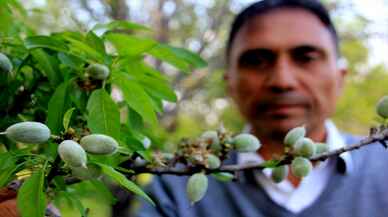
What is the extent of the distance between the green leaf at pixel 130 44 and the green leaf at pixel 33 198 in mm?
137

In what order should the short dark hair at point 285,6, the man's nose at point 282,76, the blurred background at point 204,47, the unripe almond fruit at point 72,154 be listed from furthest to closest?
the blurred background at point 204,47 < the short dark hair at point 285,6 < the man's nose at point 282,76 < the unripe almond fruit at point 72,154

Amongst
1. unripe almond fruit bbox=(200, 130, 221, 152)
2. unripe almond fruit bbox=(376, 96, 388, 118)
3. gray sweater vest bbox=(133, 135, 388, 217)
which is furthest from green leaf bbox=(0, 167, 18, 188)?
gray sweater vest bbox=(133, 135, 388, 217)

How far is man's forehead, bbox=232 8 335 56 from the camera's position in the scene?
1063mm

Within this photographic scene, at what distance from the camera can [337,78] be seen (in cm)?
117

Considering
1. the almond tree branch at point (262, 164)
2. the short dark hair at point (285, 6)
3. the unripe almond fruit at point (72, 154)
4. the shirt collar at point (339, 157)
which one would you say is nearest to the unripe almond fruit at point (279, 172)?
the almond tree branch at point (262, 164)

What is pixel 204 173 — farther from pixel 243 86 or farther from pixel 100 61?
pixel 243 86

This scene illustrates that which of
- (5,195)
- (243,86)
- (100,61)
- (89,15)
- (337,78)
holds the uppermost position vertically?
(89,15)

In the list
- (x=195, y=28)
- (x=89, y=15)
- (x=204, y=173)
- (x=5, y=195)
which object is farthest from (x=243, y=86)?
(x=195, y=28)

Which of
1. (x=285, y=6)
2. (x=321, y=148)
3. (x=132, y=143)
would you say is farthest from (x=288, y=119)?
(x=132, y=143)

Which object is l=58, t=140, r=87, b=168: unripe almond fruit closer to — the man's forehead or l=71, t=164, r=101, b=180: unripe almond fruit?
l=71, t=164, r=101, b=180: unripe almond fruit

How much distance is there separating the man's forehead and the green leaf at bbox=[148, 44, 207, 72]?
1.93ft

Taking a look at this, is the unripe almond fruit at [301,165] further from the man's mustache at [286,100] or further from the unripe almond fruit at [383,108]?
the man's mustache at [286,100]

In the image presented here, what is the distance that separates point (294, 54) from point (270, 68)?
7 cm

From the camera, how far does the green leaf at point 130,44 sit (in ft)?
1.32
